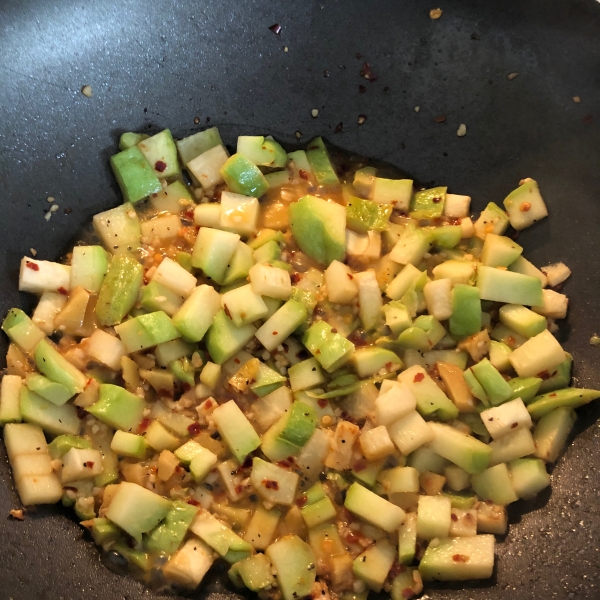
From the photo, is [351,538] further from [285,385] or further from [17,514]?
[17,514]

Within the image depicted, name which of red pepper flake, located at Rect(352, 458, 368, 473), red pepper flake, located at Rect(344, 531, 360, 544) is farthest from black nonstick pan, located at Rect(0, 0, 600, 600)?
red pepper flake, located at Rect(352, 458, 368, 473)

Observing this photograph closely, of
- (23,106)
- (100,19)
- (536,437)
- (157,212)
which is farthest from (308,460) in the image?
(100,19)

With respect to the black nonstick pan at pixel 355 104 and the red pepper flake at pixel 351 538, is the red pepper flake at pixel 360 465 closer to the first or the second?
the red pepper flake at pixel 351 538

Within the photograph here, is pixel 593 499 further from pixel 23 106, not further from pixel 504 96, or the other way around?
pixel 23 106

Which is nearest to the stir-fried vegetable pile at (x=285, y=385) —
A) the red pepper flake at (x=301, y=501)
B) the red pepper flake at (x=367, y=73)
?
the red pepper flake at (x=301, y=501)

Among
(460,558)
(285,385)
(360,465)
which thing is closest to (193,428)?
(285,385)
